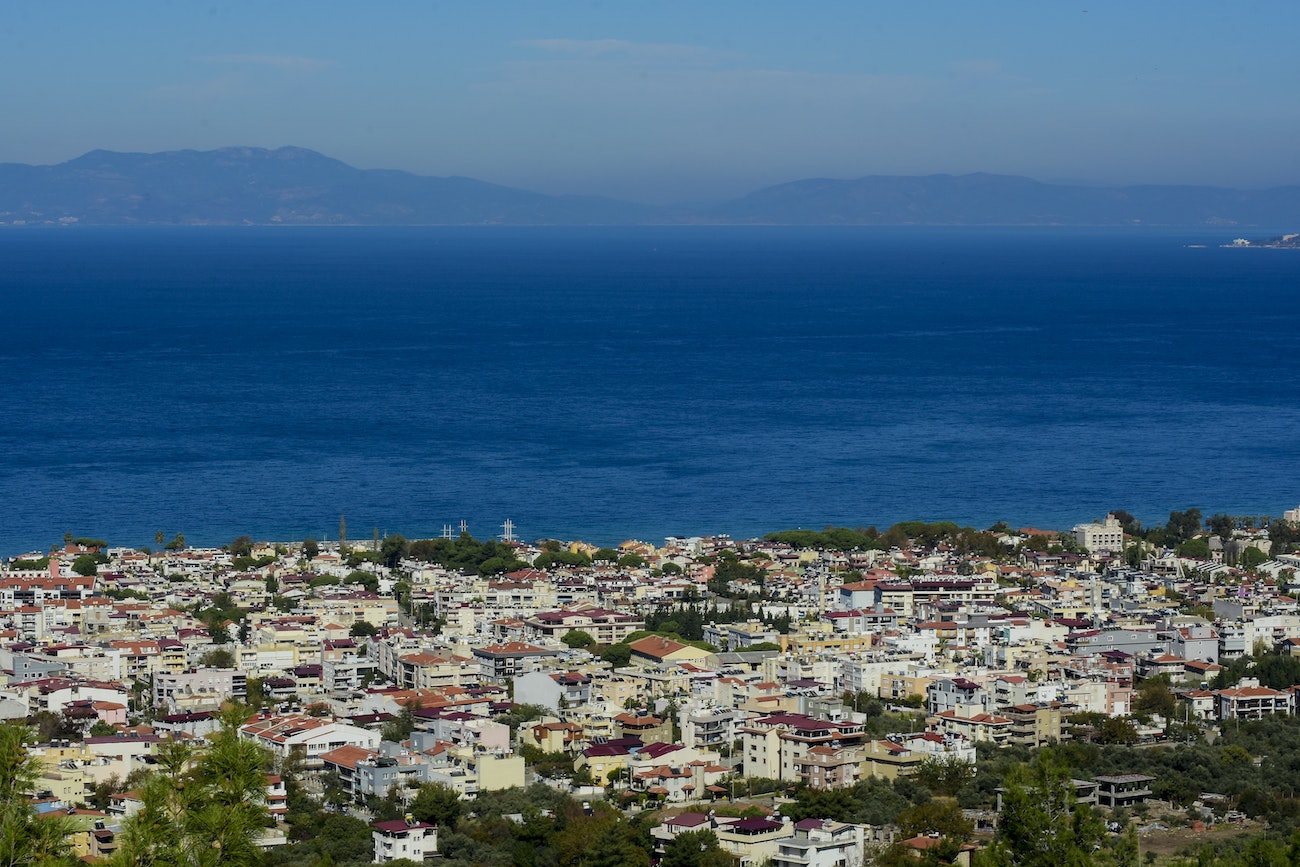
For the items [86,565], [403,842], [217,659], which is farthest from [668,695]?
[86,565]

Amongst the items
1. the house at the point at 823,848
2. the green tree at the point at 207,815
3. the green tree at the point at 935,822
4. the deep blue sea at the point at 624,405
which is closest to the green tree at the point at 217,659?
the house at the point at 823,848

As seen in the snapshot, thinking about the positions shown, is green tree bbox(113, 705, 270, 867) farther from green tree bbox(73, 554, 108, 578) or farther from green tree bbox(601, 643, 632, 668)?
green tree bbox(73, 554, 108, 578)

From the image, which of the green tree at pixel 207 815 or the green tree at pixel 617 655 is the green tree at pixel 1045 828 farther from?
the green tree at pixel 617 655

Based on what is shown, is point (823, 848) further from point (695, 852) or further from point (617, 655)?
point (617, 655)

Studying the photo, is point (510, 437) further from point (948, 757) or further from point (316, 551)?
point (948, 757)

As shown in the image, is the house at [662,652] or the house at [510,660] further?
the house at [662,652]

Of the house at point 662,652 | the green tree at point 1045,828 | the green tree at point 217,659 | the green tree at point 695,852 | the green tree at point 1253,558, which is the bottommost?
the green tree at point 1253,558
